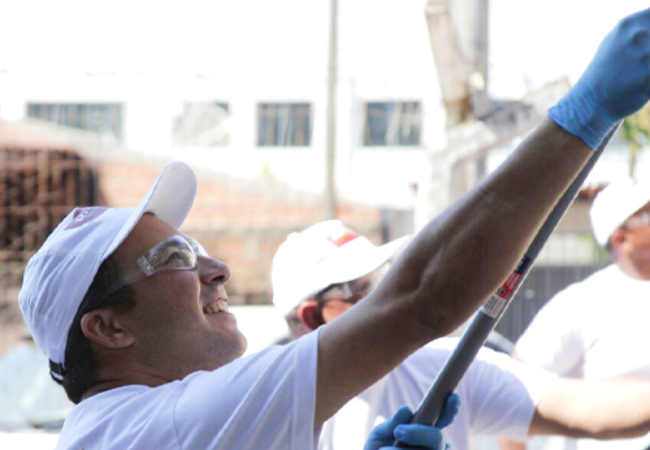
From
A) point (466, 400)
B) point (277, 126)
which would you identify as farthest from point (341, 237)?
point (277, 126)

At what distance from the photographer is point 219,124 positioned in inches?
586

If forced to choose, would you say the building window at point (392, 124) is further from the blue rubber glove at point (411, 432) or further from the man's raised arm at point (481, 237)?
the man's raised arm at point (481, 237)

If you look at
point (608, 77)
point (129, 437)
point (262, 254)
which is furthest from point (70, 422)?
point (262, 254)

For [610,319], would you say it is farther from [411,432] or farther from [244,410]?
[244,410]

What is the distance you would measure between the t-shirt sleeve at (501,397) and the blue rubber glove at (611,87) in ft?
3.55

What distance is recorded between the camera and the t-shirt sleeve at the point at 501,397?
2307 millimetres

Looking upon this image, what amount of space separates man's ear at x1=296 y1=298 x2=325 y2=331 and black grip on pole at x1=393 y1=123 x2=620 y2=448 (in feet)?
3.18

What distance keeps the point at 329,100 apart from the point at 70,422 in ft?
12.7

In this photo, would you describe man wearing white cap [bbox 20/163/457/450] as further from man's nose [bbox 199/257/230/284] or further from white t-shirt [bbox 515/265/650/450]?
white t-shirt [bbox 515/265/650/450]

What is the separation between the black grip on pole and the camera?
4.72 feet

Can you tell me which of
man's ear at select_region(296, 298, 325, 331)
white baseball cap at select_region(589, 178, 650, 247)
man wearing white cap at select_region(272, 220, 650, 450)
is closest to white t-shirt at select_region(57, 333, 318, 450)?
man wearing white cap at select_region(272, 220, 650, 450)

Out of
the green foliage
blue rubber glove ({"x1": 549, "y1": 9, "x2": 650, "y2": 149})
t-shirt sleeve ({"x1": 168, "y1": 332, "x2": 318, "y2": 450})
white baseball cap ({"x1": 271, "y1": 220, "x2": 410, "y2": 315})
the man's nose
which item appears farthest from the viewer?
the green foliage

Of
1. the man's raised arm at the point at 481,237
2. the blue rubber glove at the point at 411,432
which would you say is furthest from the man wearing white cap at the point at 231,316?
the blue rubber glove at the point at 411,432

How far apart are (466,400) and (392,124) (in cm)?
710
